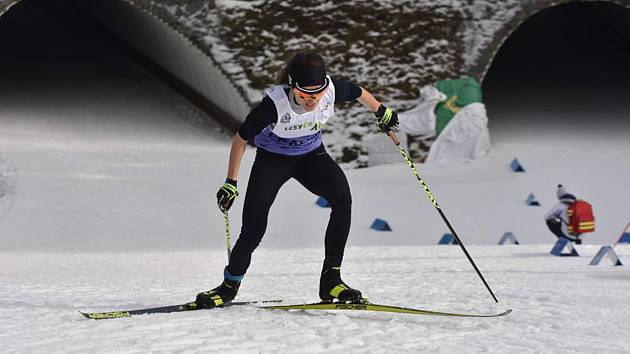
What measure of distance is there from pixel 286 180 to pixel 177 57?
40.9 ft

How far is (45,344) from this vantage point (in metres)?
3.48

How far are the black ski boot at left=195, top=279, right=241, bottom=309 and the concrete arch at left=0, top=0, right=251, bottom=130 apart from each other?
1043 centimetres

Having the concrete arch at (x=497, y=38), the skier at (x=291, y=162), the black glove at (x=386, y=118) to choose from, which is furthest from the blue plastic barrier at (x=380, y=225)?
the skier at (x=291, y=162)

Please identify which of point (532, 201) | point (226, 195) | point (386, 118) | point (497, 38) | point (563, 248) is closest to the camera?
point (226, 195)

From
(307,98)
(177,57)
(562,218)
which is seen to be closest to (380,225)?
(562,218)

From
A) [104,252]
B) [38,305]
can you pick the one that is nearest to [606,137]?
[104,252]

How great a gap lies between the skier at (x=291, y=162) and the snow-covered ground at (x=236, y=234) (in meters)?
0.25

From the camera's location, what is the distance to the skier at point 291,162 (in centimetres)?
420

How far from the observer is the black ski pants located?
434 cm

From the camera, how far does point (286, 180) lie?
4.40 m

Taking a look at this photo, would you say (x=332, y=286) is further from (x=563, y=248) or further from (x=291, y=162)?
(x=563, y=248)

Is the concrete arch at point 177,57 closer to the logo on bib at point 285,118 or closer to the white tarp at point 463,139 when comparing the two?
the white tarp at point 463,139

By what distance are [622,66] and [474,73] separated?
601 cm

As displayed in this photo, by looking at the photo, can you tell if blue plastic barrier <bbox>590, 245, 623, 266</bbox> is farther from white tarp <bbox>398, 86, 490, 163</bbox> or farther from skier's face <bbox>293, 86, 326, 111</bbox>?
white tarp <bbox>398, 86, 490, 163</bbox>
